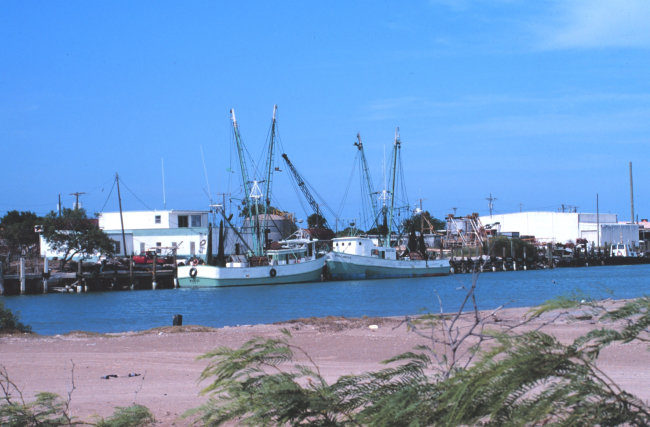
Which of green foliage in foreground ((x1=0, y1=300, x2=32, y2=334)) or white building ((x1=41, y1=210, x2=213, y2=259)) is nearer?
green foliage in foreground ((x1=0, y1=300, x2=32, y2=334))

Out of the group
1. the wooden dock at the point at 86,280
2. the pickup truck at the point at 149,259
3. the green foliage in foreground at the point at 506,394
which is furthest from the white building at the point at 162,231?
the green foliage in foreground at the point at 506,394

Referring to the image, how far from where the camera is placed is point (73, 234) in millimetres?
53625

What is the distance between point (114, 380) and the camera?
10797mm

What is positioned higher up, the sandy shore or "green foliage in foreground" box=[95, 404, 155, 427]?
"green foliage in foreground" box=[95, 404, 155, 427]

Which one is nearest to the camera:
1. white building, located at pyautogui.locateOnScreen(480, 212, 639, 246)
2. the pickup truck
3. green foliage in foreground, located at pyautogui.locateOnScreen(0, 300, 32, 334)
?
green foliage in foreground, located at pyautogui.locateOnScreen(0, 300, 32, 334)

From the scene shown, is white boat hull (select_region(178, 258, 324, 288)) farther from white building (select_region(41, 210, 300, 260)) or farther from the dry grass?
the dry grass

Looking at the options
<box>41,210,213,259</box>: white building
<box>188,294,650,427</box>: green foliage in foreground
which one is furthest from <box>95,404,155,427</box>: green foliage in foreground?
<box>41,210,213,259</box>: white building

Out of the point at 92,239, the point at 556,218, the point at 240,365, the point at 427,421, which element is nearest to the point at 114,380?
the point at 240,365

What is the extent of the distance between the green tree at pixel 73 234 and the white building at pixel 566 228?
70385 millimetres

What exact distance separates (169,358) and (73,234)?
4371cm

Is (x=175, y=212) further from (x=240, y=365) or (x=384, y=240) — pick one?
(x=240, y=365)

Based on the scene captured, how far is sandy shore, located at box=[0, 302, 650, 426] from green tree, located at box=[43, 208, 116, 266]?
121 feet

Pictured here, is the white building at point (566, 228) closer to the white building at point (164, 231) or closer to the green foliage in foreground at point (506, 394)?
the white building at point (164, 231)

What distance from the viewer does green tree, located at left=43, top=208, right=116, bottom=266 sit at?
173 ft
